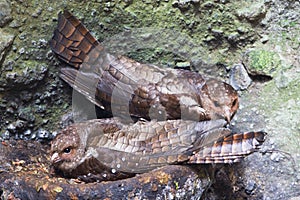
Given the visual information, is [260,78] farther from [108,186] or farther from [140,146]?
[108,186]

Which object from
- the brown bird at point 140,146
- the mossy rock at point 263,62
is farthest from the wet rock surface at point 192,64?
the brown bird at point 140,146

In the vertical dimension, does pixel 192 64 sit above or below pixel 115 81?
below

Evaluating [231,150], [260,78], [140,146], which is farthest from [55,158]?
[260,78]

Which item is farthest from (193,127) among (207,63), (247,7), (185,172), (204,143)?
(247,7)

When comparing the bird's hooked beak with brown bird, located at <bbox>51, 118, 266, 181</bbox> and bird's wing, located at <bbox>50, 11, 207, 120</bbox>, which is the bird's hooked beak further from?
bird's wing, located at <bbox>50, 11, 207, 120</bbox>

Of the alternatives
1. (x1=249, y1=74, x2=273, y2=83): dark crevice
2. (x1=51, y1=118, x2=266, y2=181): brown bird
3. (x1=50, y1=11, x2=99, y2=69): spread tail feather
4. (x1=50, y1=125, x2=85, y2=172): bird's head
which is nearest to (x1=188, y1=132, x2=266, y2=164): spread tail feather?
(x1=51, y1=118, x2=266, y2=181): brown bird

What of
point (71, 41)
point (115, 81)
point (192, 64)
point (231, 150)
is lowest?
point (231, 150)
